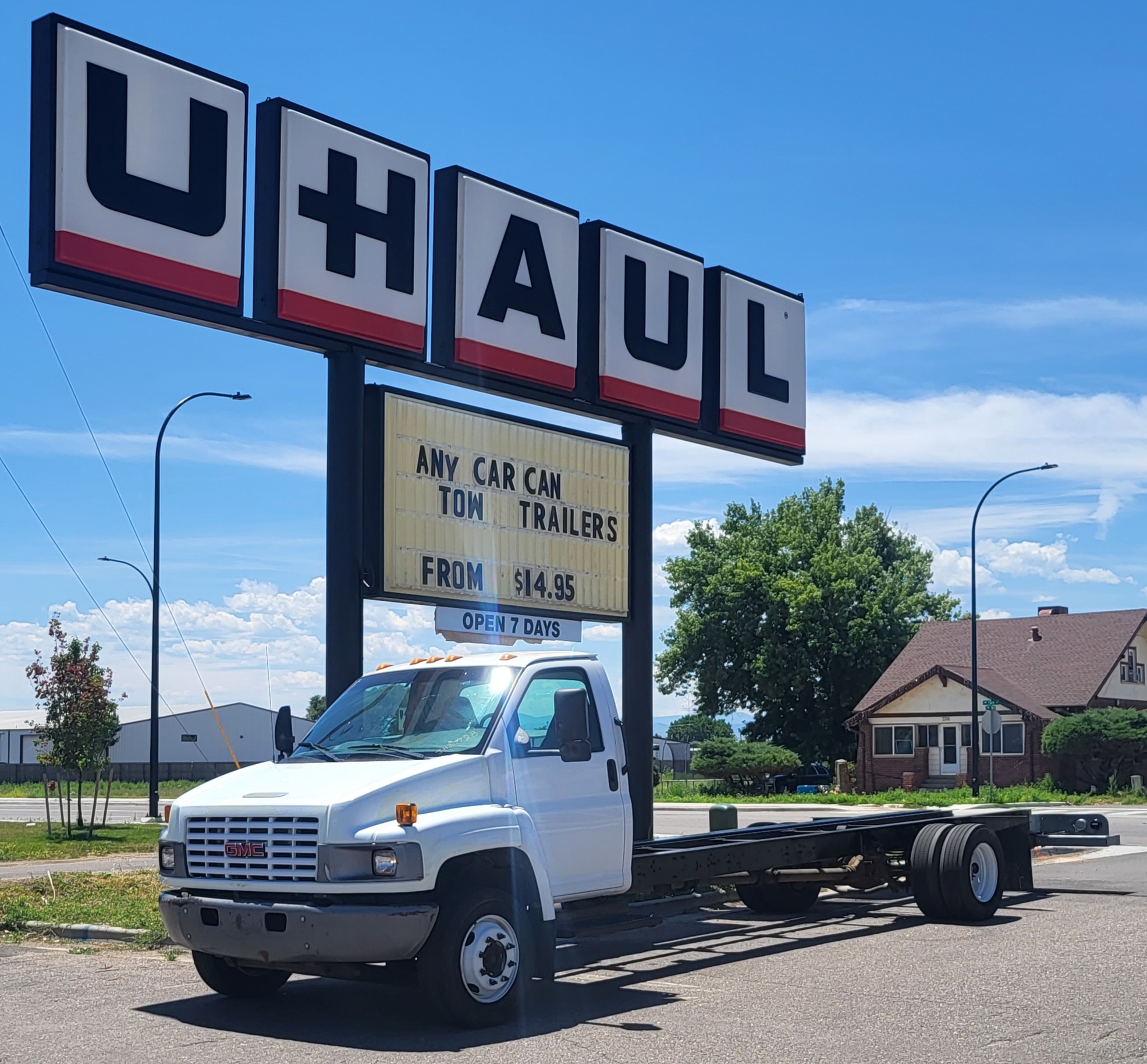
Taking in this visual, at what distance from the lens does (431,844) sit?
28.1 ft

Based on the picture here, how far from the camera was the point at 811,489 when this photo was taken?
7431cm

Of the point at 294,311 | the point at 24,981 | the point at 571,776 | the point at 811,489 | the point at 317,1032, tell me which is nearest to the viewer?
the point at 317,1032

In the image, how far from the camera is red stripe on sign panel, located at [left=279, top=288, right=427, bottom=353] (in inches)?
531

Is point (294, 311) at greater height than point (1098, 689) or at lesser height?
greater

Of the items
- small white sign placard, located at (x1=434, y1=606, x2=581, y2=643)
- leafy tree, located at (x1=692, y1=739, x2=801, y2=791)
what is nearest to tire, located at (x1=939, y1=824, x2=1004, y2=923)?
small white sign placard, located at (x1=434, y1=606, x2=581, y2=643)

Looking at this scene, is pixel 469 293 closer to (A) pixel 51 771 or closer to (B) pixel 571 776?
(B) pixel 571 776

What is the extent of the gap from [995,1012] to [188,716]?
88.5 metres

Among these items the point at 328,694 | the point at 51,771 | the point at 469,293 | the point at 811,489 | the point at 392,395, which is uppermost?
the point at 811,489

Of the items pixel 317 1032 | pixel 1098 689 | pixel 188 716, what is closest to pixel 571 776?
pixel 317 1032

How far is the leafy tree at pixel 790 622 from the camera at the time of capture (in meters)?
66.8

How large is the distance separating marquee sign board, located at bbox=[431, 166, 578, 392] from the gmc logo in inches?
→ 287

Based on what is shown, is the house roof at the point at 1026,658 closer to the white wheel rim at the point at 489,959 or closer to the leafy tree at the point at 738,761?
the leafy tree at the point at 738,761

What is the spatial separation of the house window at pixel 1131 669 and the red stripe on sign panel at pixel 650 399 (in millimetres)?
44564

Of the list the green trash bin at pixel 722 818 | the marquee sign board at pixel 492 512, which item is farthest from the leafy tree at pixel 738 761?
the marquee sign board at pixel 492 512
